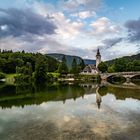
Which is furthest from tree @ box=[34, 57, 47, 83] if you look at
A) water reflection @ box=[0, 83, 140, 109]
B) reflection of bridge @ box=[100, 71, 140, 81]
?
reflection of bridge @ box=[100, 71, 140, 81]

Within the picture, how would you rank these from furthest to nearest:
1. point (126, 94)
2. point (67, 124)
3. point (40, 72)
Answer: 1. point (40, 72)
2. point (126, 94)
3. point (67, 124)

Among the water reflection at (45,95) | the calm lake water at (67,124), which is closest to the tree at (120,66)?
the water reflection at (45,95)

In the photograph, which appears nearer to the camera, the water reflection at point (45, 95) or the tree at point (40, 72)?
the water reflection at point (45, 95)

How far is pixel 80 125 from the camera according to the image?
27.2 metres

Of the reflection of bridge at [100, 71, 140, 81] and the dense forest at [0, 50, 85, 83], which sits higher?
the dense forest at [0, 50, 85, 83]

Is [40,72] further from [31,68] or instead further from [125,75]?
[125,75]

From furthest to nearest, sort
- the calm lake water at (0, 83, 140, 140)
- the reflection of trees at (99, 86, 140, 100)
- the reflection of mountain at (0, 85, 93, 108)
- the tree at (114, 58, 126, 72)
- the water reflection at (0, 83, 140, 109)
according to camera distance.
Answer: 1. the tree at (114, 58, 126, 72)
2. the reflection of trees at (99, 86, 140, 100)
3. the water reflection at (0, 83, 140, 109)
4. the reflection of mountain at (0, 85, 93, 108)
5. the calm lake water at (0, 83, 140, 140)

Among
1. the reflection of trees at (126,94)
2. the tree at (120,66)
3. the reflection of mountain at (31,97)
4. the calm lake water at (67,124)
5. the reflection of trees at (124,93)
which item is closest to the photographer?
the calm lake water at (67,124)

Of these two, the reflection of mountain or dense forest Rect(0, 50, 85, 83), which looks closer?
the reflection of mountain

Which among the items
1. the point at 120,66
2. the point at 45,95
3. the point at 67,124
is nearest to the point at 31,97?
the point at 45,95

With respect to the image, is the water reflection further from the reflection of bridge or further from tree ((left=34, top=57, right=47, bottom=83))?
the reflection of bridge

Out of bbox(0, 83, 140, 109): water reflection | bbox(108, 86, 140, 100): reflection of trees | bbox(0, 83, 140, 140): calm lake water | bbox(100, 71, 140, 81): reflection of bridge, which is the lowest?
bbox(0, 83, 140, 140): calm lake water

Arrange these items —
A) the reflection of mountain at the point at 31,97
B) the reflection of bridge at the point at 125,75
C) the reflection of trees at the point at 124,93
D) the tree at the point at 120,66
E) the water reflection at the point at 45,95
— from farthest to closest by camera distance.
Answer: the tree at the point at 120,66
the reflection of bridge at the point at 125,75
the reflection of trees at the point at 124,93
the water reflection at the point at 45,95
the reflection of mountain at the point at 31,97

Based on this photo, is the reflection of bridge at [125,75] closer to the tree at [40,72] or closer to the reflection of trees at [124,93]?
the tree at [40,72]
